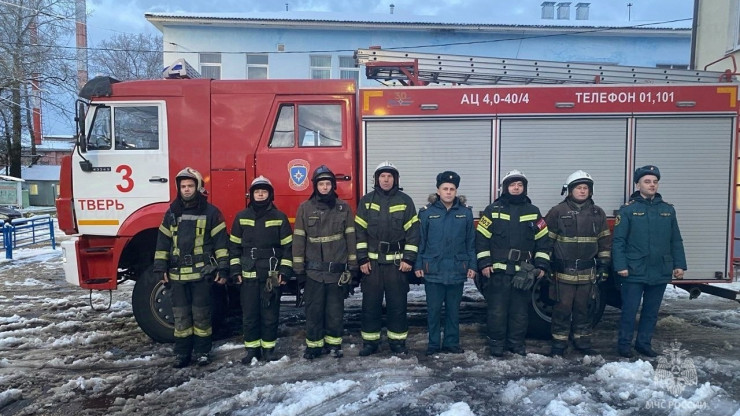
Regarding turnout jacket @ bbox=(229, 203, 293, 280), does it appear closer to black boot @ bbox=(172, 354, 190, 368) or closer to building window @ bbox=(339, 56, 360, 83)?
black boot @ bbox=(172, 354, 190, 368)

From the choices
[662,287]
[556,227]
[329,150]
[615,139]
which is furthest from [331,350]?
[615,139]

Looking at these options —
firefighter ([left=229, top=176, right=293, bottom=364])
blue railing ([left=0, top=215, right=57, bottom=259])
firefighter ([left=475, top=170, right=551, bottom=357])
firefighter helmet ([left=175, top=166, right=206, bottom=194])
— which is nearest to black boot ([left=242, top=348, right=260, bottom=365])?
firefighter ([left=229, top=176, right=293, bottom=364])

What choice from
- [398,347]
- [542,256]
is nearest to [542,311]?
[542,256]

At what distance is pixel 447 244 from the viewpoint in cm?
465

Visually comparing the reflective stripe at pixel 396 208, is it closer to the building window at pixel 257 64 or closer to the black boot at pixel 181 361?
the black boot at pixel 181 361

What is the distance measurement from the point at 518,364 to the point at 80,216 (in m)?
4.66

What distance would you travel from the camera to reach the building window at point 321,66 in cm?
1974

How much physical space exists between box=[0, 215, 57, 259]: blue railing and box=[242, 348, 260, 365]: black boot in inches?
349

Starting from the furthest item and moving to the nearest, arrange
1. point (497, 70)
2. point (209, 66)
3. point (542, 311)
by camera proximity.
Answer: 1. point (209, 66)
2. point (497, 70)
3. point (542, 311)

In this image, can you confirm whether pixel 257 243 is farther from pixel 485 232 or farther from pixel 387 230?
pixel 485 232

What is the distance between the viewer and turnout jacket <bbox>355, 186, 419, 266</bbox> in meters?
4.62

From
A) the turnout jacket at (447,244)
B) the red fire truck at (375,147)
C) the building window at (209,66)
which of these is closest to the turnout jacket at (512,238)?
the turnout jacket at (447,244)

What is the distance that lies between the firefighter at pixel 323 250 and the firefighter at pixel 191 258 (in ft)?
2.49

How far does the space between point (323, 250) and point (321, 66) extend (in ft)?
54.4
